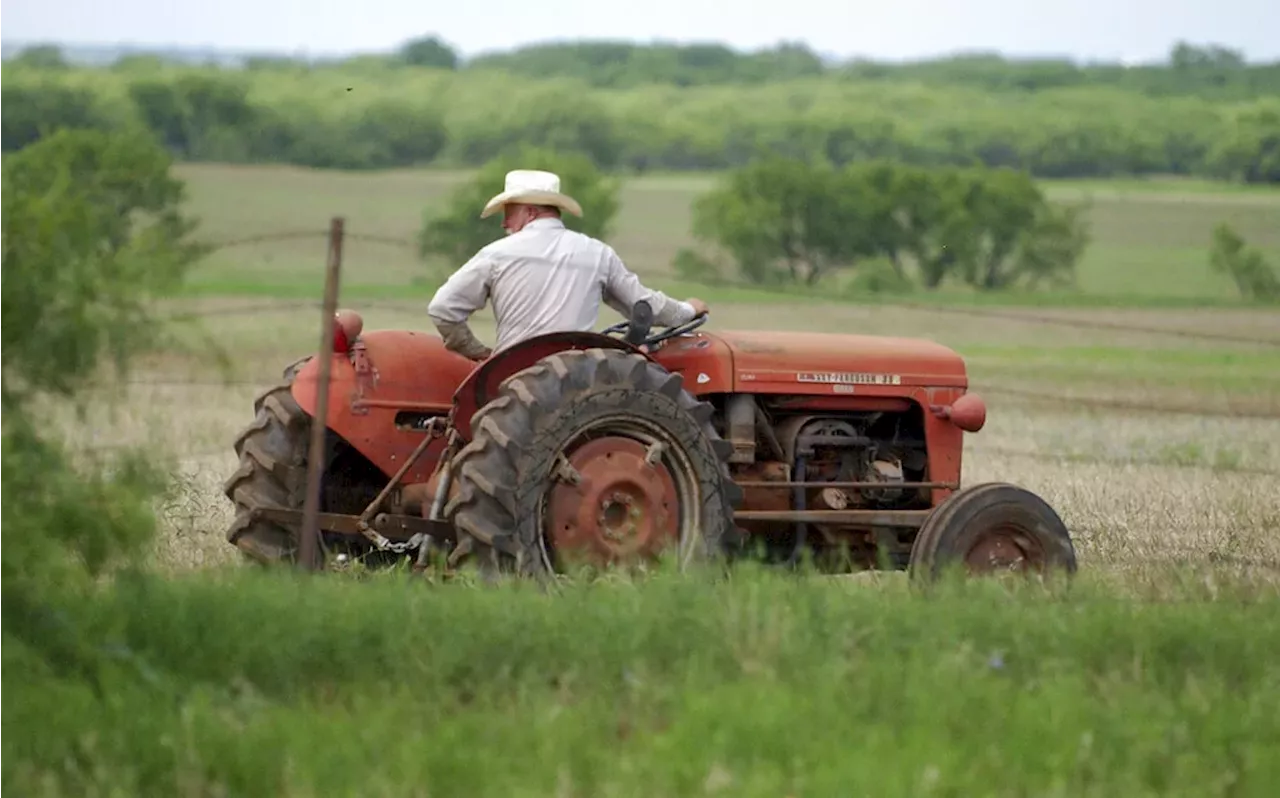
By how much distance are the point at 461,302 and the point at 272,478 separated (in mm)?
1155

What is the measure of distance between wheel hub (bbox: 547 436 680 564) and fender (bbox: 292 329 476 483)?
78 centimetres

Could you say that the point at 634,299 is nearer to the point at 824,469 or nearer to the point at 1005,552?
the point at 824,469

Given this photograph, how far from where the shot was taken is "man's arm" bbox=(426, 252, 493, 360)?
768 cm

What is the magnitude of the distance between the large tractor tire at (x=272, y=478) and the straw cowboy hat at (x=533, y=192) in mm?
1170

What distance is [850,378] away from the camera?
8.57m

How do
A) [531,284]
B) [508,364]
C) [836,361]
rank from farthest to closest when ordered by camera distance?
1. [836,361]
2. [531,284]
3. [508,364]

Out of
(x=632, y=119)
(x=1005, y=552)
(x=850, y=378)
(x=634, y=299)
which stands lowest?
(x=632, y=119)

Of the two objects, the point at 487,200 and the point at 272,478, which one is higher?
the point at 272,478

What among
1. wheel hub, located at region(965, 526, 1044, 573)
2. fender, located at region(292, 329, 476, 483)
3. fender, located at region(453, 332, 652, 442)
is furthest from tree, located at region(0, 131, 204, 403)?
wheel hub, located at region(965, 526, 1044, 573)

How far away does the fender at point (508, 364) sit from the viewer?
7.60 metres

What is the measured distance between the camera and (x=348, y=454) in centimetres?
834

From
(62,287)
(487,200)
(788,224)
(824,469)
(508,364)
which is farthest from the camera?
(788,224)

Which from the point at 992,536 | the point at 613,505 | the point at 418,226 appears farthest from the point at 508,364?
the point at 418,226

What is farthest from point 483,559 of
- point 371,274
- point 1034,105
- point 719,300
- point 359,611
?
point 1034,105
